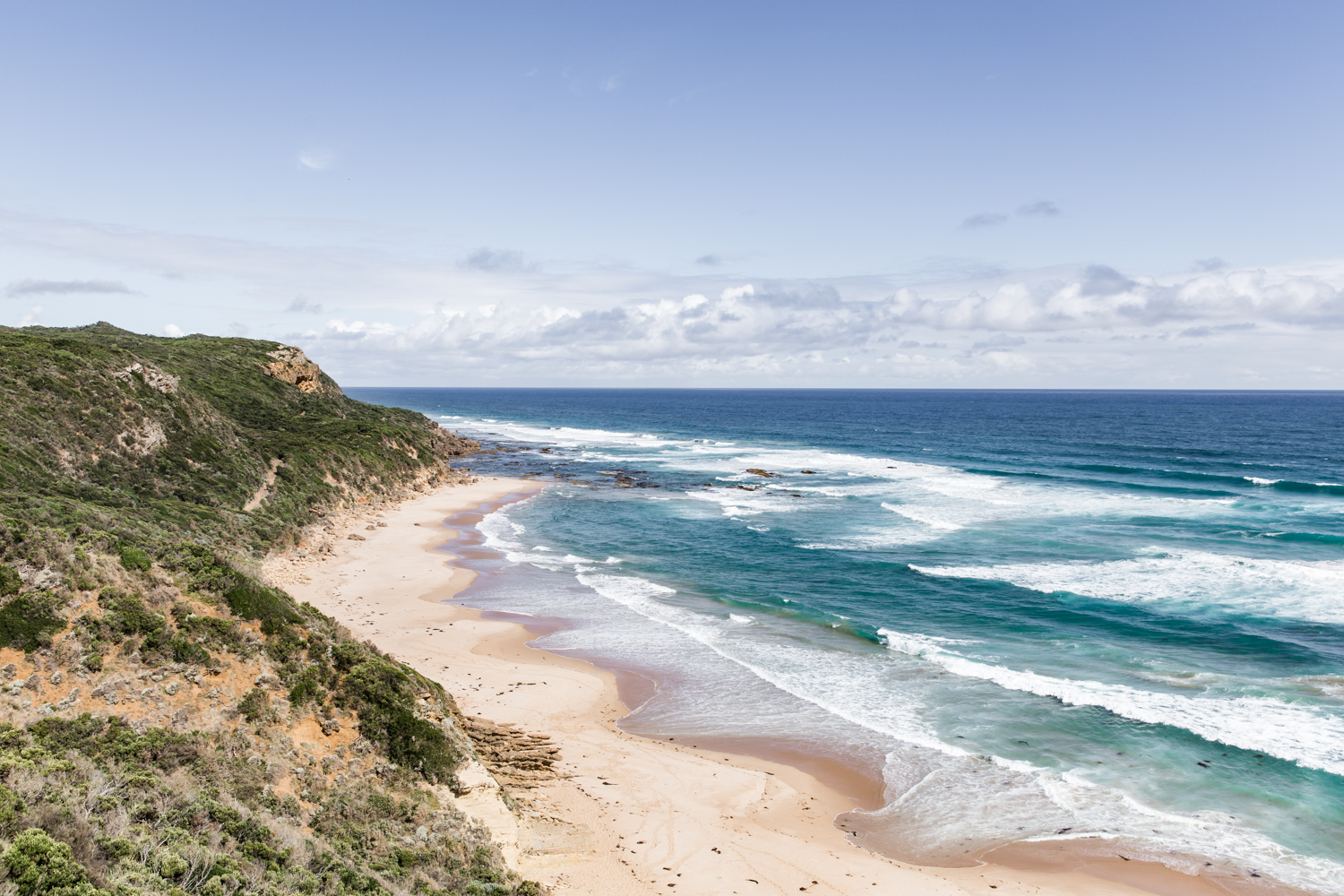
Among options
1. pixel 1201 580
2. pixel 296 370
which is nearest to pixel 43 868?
pixel 1201 580

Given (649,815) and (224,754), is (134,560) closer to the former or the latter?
(224,754)

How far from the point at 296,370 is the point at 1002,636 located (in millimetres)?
71562

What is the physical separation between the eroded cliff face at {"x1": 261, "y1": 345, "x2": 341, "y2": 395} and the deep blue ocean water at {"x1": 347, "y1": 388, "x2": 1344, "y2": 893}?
30.5m

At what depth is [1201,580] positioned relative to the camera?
34.7 meters

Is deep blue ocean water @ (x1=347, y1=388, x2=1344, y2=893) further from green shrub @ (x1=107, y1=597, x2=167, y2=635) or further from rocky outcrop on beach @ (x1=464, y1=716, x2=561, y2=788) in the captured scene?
green shrub @ (x1=107, y1=597, x2=167, y2=635)

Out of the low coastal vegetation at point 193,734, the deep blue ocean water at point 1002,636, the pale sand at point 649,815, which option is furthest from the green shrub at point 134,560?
the deep blue ocean water at point 1002,636

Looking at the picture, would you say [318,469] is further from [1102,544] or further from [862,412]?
[862,412]

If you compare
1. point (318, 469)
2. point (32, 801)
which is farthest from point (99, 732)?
point (318, 469)

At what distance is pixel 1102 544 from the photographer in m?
41.7

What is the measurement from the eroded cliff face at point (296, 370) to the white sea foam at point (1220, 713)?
226ft

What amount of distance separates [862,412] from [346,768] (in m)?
177

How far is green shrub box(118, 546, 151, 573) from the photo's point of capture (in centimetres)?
1694

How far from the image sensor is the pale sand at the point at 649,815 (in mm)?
14273

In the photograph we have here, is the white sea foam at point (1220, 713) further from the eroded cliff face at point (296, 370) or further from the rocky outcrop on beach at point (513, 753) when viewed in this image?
the eroded cliff face at point (296, 370)
